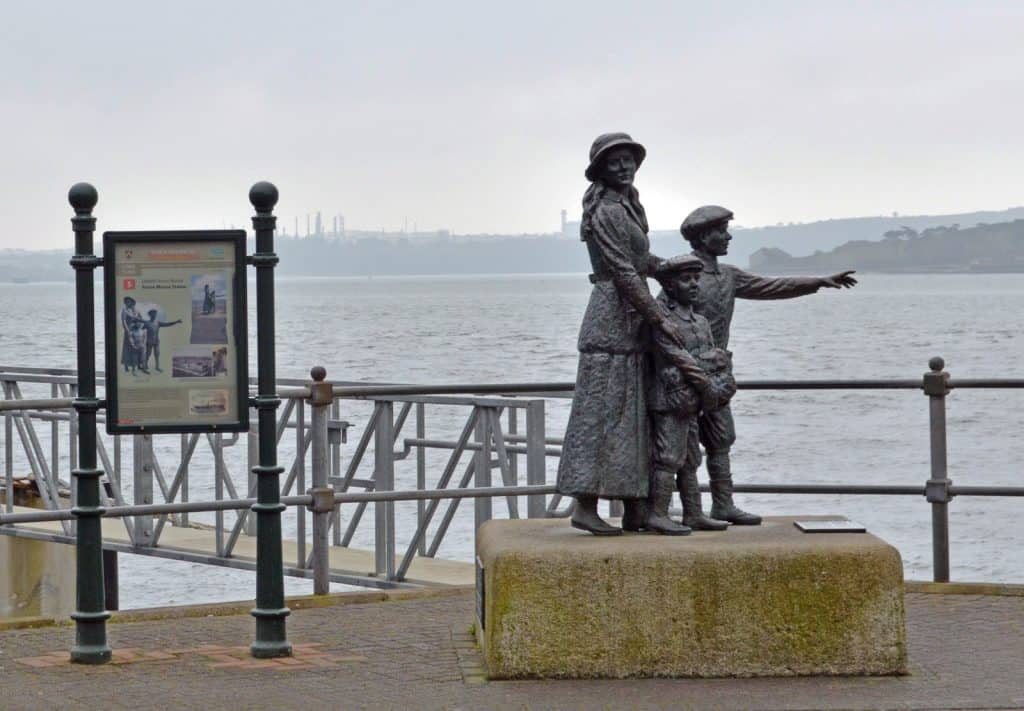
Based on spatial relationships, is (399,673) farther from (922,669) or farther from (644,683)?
(922,669)

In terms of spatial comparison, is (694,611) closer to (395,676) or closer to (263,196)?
(395,676)

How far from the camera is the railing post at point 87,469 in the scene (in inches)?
336

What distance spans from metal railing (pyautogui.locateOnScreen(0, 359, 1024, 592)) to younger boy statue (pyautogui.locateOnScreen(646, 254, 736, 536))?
177 cm

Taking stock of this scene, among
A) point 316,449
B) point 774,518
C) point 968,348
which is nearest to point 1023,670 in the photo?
point 774,518

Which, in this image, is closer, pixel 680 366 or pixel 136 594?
pixel 680 366

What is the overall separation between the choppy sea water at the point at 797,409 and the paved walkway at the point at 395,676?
9552 mm

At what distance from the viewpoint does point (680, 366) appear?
330 inches

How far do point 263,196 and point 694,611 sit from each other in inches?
101

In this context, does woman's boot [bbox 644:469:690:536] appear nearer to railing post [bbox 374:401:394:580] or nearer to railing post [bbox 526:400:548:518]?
railing post [bbox 526:400:548:518]

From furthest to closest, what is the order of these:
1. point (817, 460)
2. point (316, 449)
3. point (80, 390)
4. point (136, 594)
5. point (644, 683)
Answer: point (817, 460), point (136, 594), point (316, 449), point (80, 390), point (644, 683)

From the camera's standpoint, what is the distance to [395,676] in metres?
8.18

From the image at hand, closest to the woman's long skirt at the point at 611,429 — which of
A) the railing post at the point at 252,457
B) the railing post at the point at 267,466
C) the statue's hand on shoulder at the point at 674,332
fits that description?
the statue's hand on shoulder at the point at 674,332

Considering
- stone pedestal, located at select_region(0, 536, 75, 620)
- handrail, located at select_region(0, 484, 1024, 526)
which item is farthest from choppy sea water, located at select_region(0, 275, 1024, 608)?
handrail, located at select_region(0, 484, 1024, 526)

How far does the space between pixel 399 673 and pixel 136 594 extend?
1511 cm
